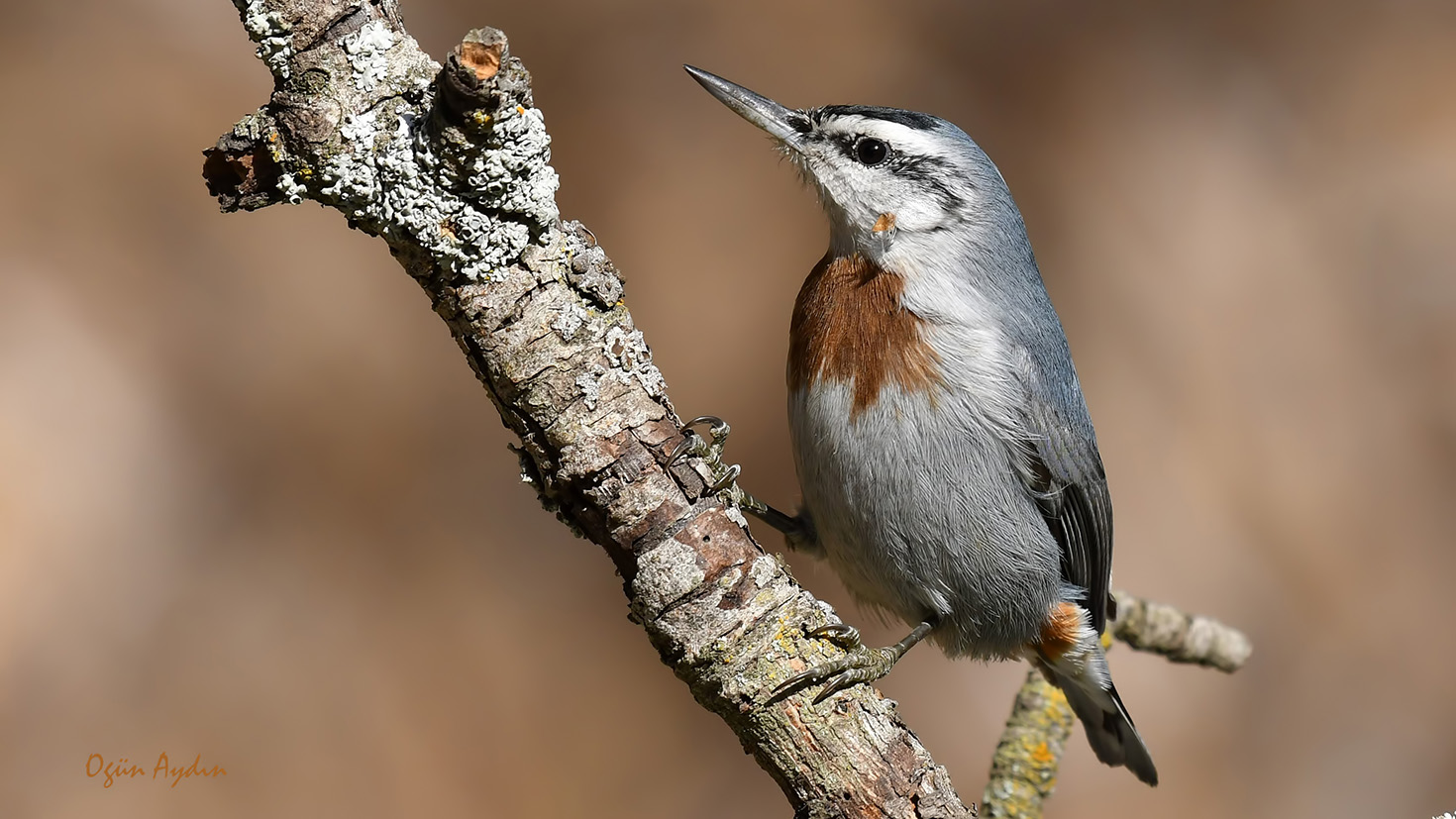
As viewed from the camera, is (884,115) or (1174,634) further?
(1174,634)

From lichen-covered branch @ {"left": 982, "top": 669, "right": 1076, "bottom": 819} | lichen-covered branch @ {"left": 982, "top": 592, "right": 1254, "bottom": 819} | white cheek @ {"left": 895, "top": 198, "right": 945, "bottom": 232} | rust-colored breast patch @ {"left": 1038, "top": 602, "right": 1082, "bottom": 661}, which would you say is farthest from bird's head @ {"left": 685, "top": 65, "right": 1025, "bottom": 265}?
lichen-covered branch @ {"left": 982, "top": 669, "right": 1076, "bottom": 819}

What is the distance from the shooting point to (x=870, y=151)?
9.77 feet

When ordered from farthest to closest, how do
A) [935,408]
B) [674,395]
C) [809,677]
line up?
[674,395] < [935,408] < [809,677]

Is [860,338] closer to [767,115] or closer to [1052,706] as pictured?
[767,115]

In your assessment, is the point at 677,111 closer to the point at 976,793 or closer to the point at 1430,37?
the point at 976,793

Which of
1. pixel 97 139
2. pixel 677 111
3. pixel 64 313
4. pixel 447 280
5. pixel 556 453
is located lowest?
pixel 556 453

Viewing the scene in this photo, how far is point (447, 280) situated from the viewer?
1.81 m

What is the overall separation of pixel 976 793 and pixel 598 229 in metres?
2.99

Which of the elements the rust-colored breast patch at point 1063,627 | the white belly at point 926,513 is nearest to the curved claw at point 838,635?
the white belly at point 926,513

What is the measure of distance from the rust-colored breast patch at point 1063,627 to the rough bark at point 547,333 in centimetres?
107

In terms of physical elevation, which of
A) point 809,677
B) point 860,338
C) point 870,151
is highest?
point 870,151

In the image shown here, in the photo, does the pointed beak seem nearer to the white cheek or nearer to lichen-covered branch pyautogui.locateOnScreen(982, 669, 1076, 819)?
the white cheek

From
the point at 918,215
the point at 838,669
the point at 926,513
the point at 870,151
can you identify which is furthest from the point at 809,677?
the point at 870,151

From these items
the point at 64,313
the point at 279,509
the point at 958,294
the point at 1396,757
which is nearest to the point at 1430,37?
the point at 1396,757
